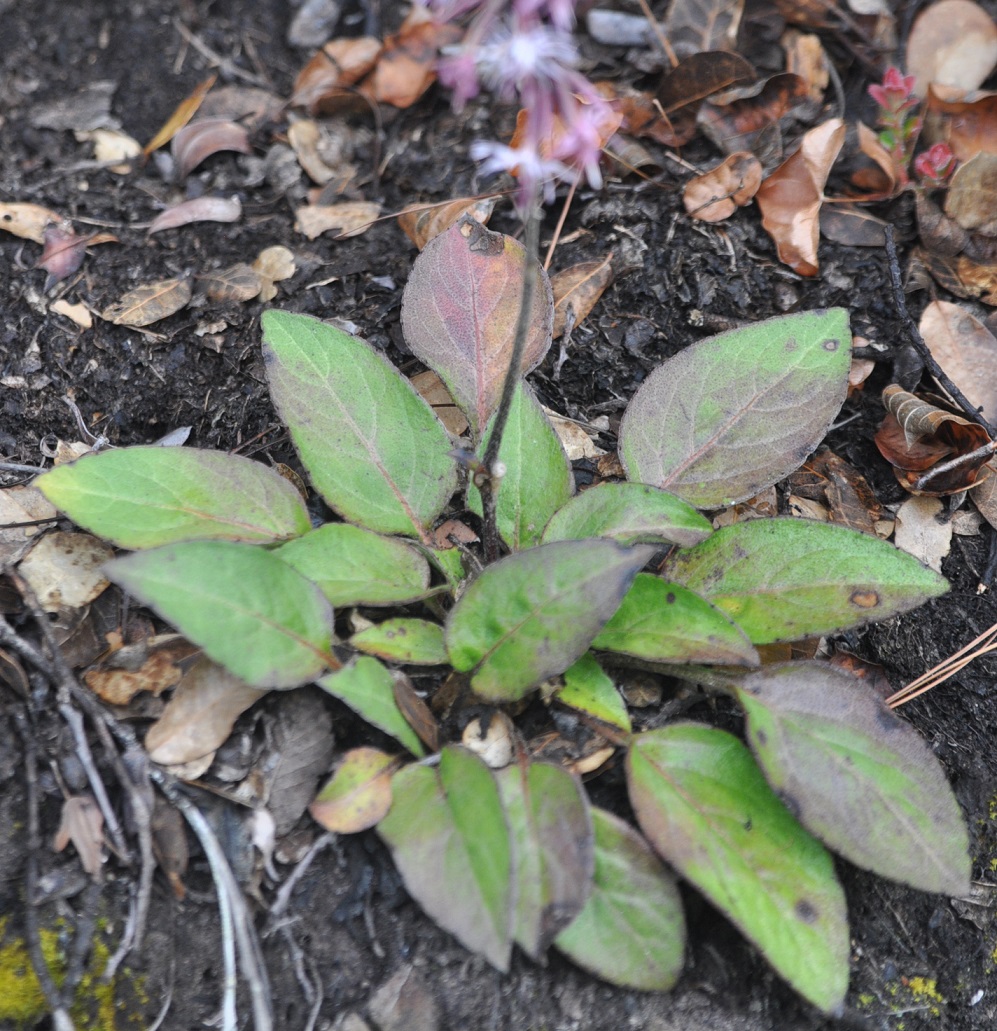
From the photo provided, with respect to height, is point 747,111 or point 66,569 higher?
point 747,111

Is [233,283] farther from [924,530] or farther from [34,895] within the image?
[924,530]

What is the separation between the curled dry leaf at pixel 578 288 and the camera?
244cm

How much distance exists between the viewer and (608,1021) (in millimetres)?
1656

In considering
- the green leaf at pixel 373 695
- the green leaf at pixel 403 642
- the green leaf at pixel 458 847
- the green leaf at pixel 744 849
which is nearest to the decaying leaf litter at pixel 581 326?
the green leaf at pixel 744 849

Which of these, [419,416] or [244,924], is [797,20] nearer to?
[419,416]

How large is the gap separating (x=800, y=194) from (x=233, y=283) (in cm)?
154

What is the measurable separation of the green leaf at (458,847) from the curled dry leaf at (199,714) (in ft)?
1.12

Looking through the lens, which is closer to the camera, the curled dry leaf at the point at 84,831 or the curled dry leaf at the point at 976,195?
the curled dry leaf at the point at 84,831

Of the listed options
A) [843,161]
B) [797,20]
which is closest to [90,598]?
[843,161]

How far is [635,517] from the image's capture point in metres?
1.81

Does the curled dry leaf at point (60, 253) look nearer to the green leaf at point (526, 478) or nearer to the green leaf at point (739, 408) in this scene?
the green leaf at point (526, 478)

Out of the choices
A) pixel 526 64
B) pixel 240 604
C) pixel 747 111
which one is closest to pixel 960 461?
pixel 747 111

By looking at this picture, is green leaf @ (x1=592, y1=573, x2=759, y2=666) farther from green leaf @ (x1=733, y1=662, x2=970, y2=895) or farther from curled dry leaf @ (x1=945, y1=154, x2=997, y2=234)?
→ curled dry leaf @ (x1=945, y1=154, x2=997, y2=234)

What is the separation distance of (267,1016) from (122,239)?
2.00m
